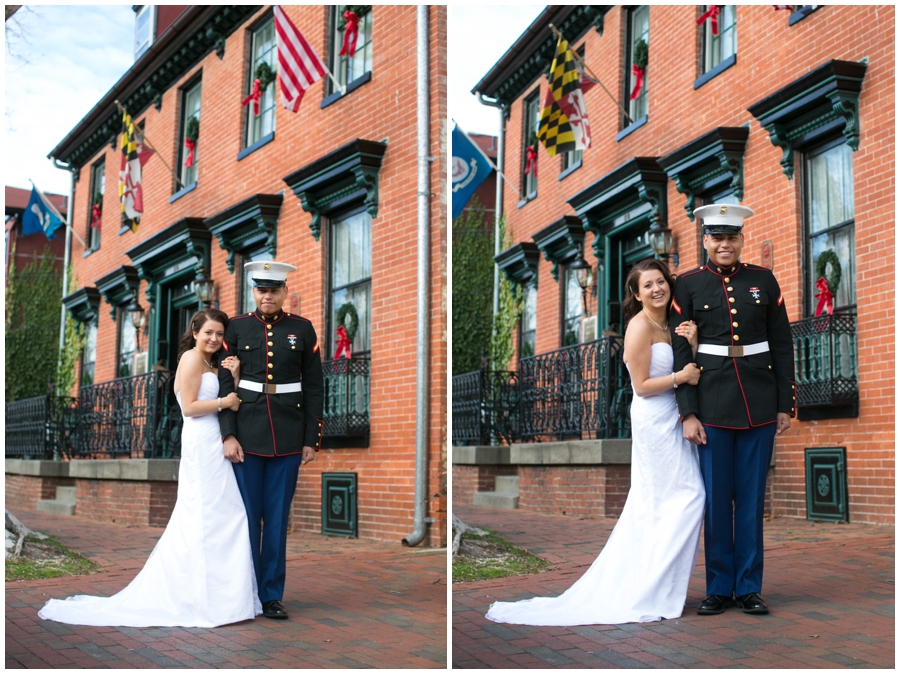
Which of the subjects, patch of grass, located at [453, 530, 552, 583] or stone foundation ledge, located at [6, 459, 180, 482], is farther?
stone foundation ledge, located at [6, 459, 180, 482]

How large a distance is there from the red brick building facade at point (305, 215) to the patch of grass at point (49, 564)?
356 mm

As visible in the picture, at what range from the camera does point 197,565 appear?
444 centimetres

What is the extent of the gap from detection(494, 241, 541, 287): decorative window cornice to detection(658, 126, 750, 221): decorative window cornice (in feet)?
4.69

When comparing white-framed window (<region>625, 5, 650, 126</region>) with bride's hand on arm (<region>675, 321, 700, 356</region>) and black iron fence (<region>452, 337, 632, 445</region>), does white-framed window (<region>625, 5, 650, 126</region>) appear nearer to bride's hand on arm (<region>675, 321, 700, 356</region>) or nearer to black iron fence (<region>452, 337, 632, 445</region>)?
black iron fence (<region>452, 337, 632, 445</region>)

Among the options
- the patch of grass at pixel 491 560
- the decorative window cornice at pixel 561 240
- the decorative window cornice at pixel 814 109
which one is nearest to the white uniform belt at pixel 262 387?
the patch of grass at pixel 491 560

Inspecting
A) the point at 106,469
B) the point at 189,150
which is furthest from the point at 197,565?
the point at 189,150

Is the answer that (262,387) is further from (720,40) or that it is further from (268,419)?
(720,40)

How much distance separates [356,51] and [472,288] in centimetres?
505

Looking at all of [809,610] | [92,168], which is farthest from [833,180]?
[92,168]

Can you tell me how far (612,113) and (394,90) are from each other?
2.14 meters

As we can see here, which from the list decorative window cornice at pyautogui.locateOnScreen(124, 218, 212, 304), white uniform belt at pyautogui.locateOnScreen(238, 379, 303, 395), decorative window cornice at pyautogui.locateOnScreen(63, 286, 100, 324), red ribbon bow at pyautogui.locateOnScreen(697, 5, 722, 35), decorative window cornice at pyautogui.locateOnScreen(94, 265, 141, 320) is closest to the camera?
white uniform belt at pyautogui.locateOnScreen(238, 379, 303, 395)

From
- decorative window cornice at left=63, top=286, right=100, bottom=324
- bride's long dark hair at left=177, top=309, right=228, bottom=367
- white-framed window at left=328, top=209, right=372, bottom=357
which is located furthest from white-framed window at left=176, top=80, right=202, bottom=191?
bride's long dark hair at left=177, top=309, right=228, bottom=367

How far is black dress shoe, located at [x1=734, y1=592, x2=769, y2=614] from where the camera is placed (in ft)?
12.7

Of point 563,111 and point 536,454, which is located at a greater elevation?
point 563,111
